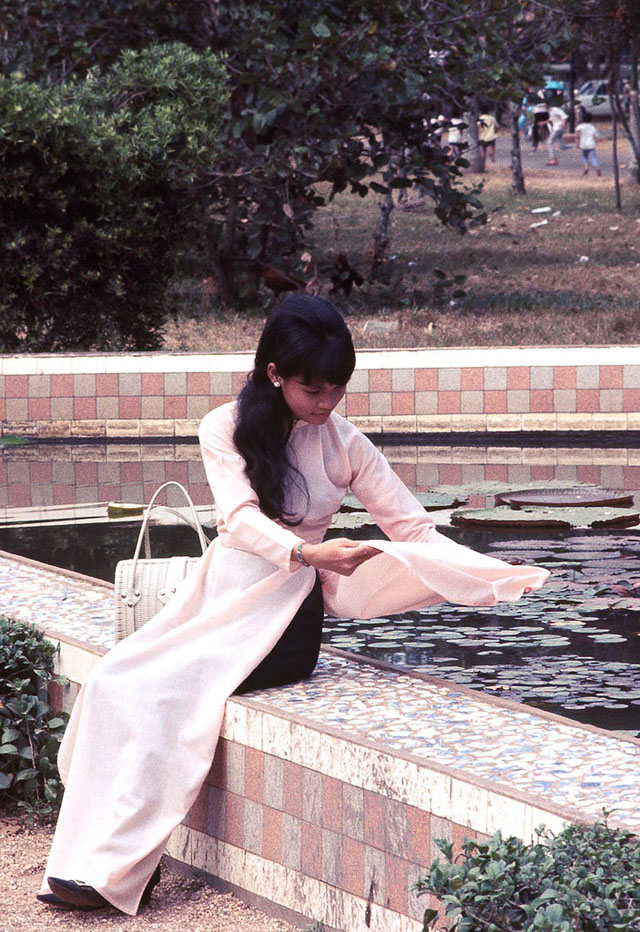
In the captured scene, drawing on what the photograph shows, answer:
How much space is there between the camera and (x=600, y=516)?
23.2 feet

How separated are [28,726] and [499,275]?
13.9 m

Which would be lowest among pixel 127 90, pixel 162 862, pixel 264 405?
pixel 162 862

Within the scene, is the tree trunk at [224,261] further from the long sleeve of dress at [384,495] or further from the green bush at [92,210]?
the long sleeve of dress at [384,495]

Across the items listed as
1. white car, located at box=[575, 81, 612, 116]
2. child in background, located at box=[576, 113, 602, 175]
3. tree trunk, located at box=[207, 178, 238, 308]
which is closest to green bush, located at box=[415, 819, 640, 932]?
tree trunk, located at box=[207, 178, 238, 308]

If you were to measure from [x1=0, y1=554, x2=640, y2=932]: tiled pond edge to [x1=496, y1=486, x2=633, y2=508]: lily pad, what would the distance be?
12.8 ft

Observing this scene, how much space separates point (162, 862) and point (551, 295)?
39.7 ft

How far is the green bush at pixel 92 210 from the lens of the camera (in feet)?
36.3

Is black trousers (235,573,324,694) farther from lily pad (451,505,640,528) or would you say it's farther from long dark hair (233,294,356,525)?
lily pad (451,505,640,528)

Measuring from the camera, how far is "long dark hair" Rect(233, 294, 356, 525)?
3.35 metres

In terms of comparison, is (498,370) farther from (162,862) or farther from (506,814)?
(506,814)

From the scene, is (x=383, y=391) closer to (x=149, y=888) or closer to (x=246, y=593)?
(x=246, y=593)

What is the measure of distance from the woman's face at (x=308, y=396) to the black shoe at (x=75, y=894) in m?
1.11

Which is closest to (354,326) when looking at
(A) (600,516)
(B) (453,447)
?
(B) (453,447)

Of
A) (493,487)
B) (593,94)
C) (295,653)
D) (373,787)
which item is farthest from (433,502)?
(593,94)
